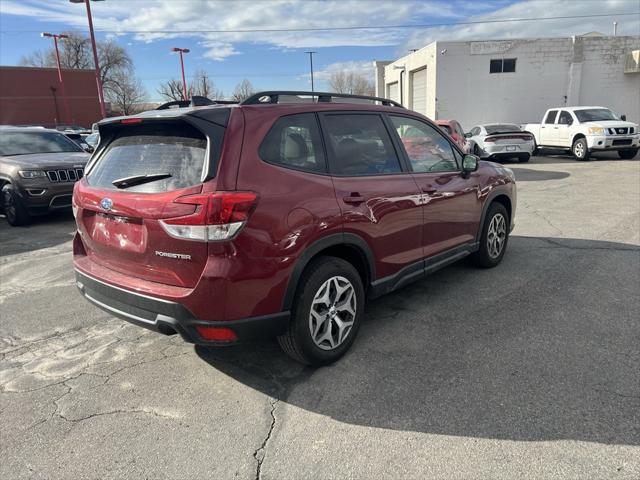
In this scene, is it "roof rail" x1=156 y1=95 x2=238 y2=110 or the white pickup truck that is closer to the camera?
"roof rail" x1=156 y1=95 x2=238 y2=110

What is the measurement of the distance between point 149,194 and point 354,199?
138 centimetres

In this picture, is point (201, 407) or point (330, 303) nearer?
point (201, 407)

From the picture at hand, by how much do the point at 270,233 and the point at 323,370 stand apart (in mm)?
1160

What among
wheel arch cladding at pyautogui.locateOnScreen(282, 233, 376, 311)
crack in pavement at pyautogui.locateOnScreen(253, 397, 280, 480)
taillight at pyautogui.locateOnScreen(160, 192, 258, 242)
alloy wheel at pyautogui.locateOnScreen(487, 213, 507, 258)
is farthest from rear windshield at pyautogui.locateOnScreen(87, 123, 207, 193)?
alloy wheel at pyautogui.locateOnScreen(487, 213, 507, 258)

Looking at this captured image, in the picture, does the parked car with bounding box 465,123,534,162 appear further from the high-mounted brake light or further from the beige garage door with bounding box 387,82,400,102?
the beige garage door with bounding box 387,82,400,102

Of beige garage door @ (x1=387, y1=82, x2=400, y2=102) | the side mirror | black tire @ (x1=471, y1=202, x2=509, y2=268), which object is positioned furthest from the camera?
beige garage door @ (x1=387, y1=82, x2=400, y2=102)

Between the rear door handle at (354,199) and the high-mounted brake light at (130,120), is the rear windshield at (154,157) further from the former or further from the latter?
the rear door handle at (354,199)

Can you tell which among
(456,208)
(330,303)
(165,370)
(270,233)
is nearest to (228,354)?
(165,370)

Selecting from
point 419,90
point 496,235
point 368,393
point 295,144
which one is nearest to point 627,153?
point 419,90

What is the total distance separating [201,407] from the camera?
2951 millimetres

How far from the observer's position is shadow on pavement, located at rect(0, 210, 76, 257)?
7.22 meters

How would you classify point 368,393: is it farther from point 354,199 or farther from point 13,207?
point 13,207

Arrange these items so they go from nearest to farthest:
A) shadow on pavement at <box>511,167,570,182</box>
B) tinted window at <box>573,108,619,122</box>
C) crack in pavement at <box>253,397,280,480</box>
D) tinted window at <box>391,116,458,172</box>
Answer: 1. crack in pavement at <box>253,397,280,480</box>
2. tinted window at <box>391,116,458,172</box>
3. shadow on pavement at <box>511,167,570,182</box>
4. tinted window at <box>573,108,619,122</box>

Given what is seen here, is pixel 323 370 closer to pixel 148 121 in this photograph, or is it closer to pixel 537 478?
pixel 537 478
